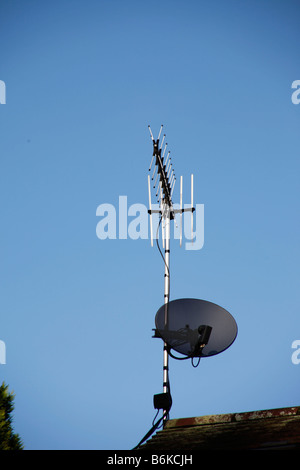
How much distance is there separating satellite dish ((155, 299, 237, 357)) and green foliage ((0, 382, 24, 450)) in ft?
22.1

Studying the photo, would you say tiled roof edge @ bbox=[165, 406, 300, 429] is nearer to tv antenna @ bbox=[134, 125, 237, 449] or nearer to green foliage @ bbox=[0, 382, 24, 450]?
tv antenna @ bbox=[134, 125, 237, 449]

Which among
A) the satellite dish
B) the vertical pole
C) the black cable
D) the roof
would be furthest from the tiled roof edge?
the satellite dish

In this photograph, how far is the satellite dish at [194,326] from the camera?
22.2 feet

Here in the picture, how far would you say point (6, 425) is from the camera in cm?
1180

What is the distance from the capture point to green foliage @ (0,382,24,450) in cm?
1159

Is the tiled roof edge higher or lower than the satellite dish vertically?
lower

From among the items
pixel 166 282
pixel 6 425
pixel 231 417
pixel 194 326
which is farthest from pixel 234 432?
pixel 6 425

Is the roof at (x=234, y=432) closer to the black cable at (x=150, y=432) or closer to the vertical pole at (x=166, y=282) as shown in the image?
the black cable at (x=150, y=432)

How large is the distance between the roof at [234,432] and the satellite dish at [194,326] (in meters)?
1.08

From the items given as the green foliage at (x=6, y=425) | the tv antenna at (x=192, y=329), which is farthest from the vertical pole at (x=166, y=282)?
the green foliage at (x=6, y=425)

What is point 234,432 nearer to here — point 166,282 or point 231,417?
point 231,417
